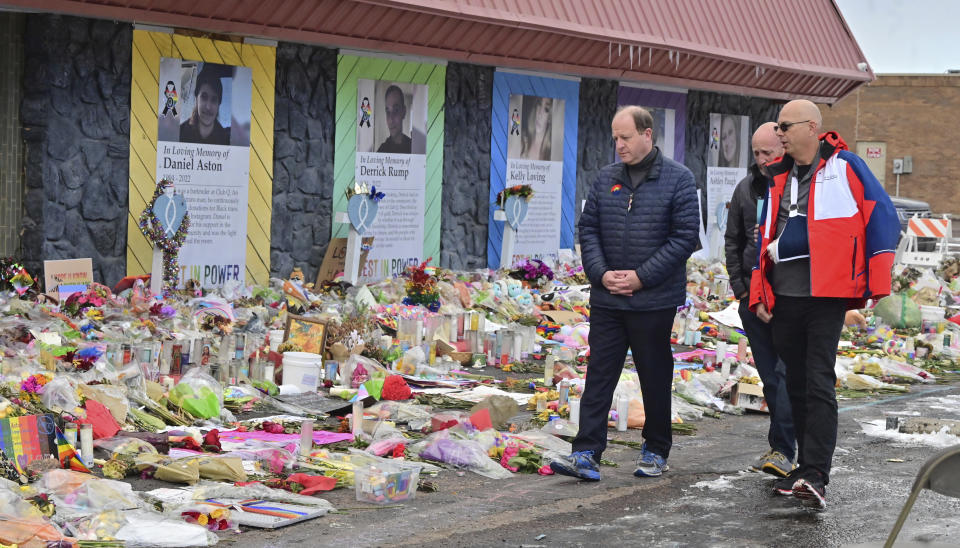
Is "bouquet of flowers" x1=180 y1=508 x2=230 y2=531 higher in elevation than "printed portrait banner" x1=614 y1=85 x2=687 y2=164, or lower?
lower

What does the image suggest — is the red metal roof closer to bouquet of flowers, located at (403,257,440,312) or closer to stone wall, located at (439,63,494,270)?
stone wall, located at (439,63,494,270)

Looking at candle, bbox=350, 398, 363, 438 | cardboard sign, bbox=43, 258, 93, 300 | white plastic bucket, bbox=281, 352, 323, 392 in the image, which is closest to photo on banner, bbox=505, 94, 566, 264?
cardboard sign, bbox=43, 258, 93, 300

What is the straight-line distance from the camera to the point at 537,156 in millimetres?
18656

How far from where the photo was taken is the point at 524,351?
12.4 meters

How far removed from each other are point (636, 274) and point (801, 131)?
1176 mm

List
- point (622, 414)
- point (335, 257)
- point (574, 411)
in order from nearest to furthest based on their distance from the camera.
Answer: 1. point (574, 411)
2. point (622, 414)
3. point (335, 257)

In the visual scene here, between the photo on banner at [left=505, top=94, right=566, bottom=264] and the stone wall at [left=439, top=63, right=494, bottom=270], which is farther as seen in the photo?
the photo on banner at [left=505, top=94, right=566, bottom=264]

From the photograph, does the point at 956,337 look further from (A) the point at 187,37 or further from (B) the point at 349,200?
(A) the point at 187,37

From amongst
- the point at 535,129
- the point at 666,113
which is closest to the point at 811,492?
the point at 535,129

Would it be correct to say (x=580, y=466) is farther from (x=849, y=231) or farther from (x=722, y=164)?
(x=722, y=164)

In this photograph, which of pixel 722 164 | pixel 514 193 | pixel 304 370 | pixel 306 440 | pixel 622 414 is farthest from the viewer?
pixel 722 164

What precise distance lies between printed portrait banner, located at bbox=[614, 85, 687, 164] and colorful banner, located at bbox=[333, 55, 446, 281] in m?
4.88

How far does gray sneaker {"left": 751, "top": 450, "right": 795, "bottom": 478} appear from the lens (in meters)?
7.36

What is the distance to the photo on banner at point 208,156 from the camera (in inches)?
523
